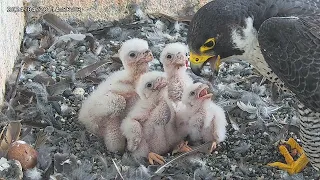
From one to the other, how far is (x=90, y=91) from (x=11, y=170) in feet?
3.15

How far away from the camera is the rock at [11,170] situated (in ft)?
10.4

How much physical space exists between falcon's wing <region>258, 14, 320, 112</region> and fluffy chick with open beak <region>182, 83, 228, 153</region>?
0.46m

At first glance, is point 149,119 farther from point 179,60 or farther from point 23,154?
point 23,154

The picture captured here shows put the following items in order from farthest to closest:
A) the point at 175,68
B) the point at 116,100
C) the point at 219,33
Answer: the point at 175,68 → the point at 116,100 → the point at 219,33

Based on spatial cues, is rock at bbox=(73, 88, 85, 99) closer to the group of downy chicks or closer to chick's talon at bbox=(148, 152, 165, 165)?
the group of downy chicks

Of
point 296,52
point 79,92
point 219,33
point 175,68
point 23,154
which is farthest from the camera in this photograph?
point 79,92

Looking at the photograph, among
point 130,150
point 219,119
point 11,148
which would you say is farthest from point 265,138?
point 11,148

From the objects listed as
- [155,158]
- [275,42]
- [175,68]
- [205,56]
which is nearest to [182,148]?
[155,158]

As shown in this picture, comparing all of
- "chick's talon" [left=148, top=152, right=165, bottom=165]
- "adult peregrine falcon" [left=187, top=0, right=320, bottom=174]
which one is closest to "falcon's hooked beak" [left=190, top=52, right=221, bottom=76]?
"adult peregrine falcon" [left=187, top=0, right=320, bottom=174]

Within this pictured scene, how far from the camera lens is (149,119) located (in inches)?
130

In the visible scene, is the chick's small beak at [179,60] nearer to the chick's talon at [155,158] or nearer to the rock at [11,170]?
the chick's talon at [155,158]

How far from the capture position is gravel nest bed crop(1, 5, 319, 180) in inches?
132

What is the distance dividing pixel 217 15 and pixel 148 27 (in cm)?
173

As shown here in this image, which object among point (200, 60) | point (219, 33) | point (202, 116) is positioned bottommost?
point (202, 116)
